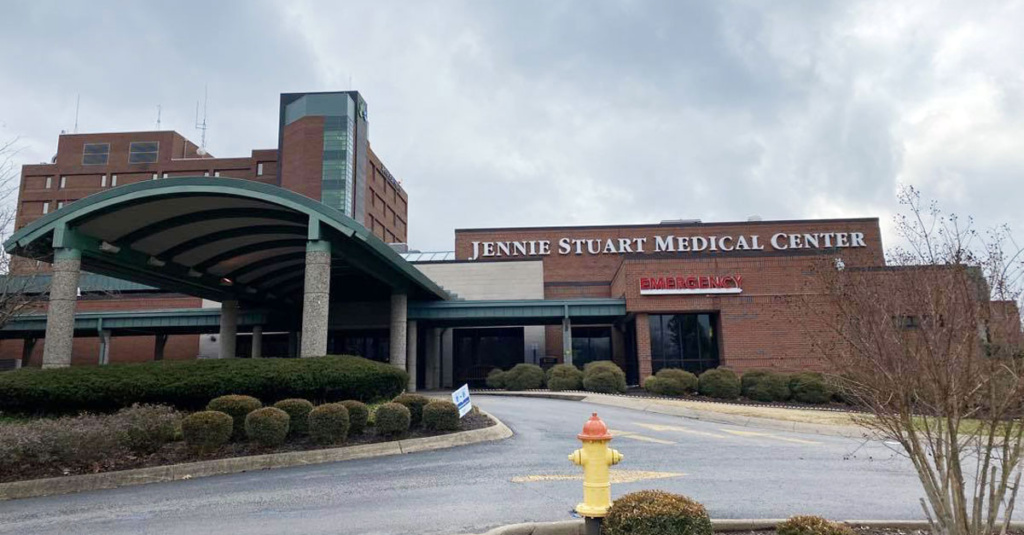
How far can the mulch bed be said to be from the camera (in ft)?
33.5

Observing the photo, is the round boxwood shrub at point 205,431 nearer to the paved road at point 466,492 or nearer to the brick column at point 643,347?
the paved road at point 466,492

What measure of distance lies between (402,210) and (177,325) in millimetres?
53520

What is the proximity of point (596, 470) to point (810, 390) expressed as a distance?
21782mm

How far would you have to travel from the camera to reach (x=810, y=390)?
2403 centimetres

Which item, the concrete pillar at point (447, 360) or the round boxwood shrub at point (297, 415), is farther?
the concrete pillar at point (447, 360)

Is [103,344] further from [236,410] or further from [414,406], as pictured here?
[414,406]

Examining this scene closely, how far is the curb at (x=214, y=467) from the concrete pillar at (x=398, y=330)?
15.5 metres

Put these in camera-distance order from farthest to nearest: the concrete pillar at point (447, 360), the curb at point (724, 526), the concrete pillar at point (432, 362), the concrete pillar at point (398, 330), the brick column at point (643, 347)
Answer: the concrete pillar at point (447, 360), the concrete pillar at point (432, 362), the brick column at point (643, 347), the concrete pillar at point (398, 330), the curb at point (724, 526)

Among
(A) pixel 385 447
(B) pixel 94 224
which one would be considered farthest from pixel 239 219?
(A) pixel 385 447

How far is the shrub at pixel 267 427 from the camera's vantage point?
1172cm

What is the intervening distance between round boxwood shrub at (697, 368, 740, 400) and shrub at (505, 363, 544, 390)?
817 centimetres

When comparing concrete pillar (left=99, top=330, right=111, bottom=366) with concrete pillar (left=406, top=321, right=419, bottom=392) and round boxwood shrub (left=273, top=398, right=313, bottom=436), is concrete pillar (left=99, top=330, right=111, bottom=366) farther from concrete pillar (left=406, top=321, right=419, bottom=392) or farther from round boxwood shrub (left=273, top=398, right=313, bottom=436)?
round boxwood shrub (left=273, top=398, right=313, bottom=436)

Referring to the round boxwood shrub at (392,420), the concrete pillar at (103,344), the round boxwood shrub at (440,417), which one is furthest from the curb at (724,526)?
the concrete pillar at (103,344)

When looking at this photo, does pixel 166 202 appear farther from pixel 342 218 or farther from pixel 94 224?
pixel 342 218
